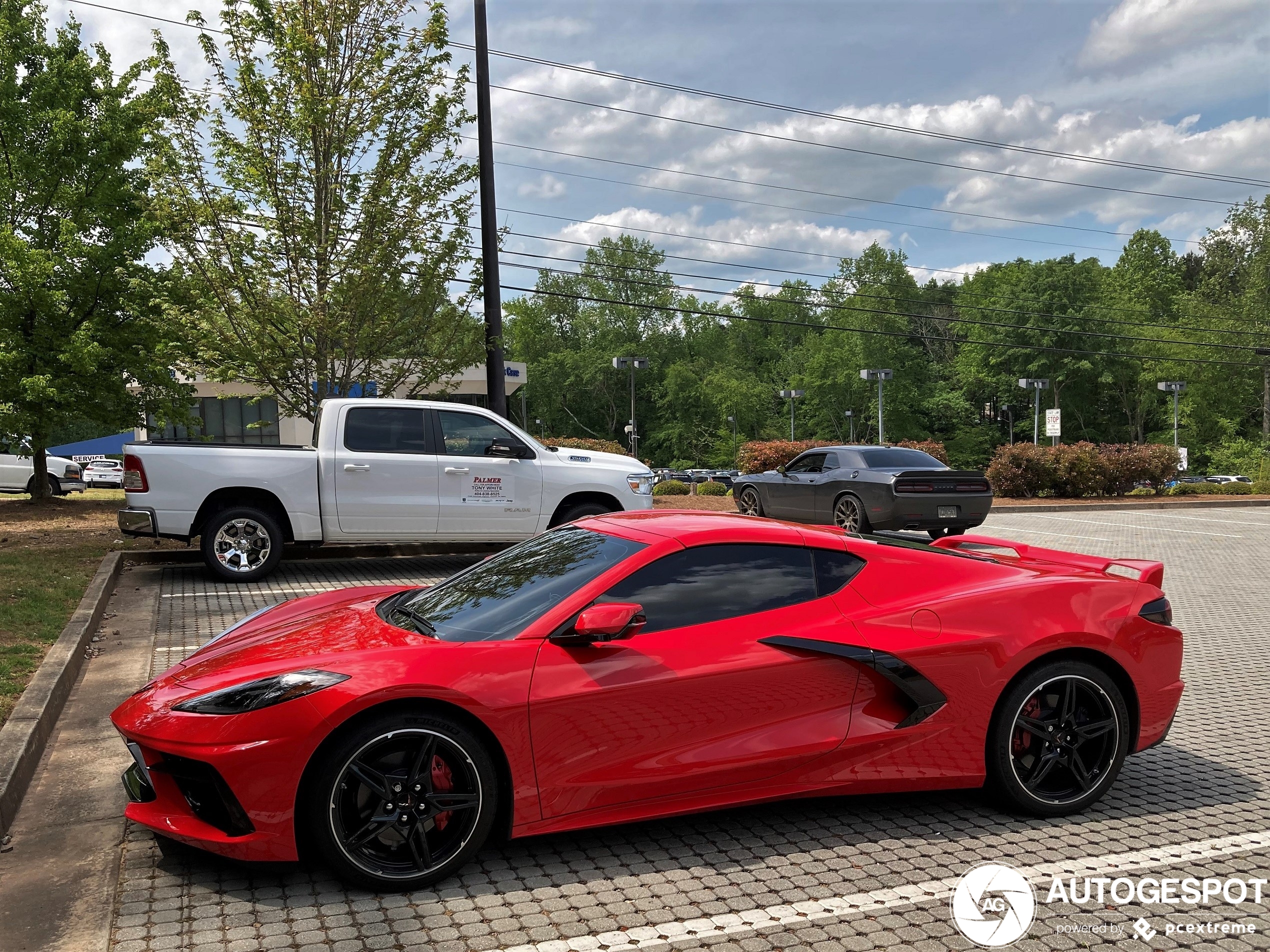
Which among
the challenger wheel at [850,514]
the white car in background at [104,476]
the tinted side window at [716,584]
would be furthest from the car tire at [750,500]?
the white car in background at [104,476]

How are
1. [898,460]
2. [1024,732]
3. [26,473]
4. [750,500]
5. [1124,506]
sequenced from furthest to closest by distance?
[26,473] < [1124,506] < [750,500] < [898,460] < [1024,732]

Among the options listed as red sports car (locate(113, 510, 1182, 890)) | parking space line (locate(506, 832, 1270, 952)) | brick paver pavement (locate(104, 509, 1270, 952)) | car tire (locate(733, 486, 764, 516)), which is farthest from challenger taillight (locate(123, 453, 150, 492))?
car tire (locate(733, 486, 764, 516))

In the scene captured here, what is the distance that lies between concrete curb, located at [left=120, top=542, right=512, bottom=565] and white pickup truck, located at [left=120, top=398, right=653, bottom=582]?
93 centimetres

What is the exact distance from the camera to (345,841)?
3.52m

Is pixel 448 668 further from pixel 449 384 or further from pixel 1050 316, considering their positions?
pixel 1050 316

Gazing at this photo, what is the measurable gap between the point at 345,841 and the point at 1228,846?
3.49 m

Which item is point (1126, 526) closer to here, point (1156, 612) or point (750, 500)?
point (750, 500)

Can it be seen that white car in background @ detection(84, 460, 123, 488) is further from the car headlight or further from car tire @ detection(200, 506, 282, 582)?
the car headlight

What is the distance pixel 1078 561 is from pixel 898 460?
1166 cm

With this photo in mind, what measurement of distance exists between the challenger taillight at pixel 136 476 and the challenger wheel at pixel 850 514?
10017mm

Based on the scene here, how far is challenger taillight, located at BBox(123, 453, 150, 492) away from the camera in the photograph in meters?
10.4

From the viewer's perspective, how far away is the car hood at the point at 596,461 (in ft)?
38.7

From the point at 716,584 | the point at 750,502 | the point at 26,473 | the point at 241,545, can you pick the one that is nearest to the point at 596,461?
the point at 241,545

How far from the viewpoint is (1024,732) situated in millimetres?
4285
